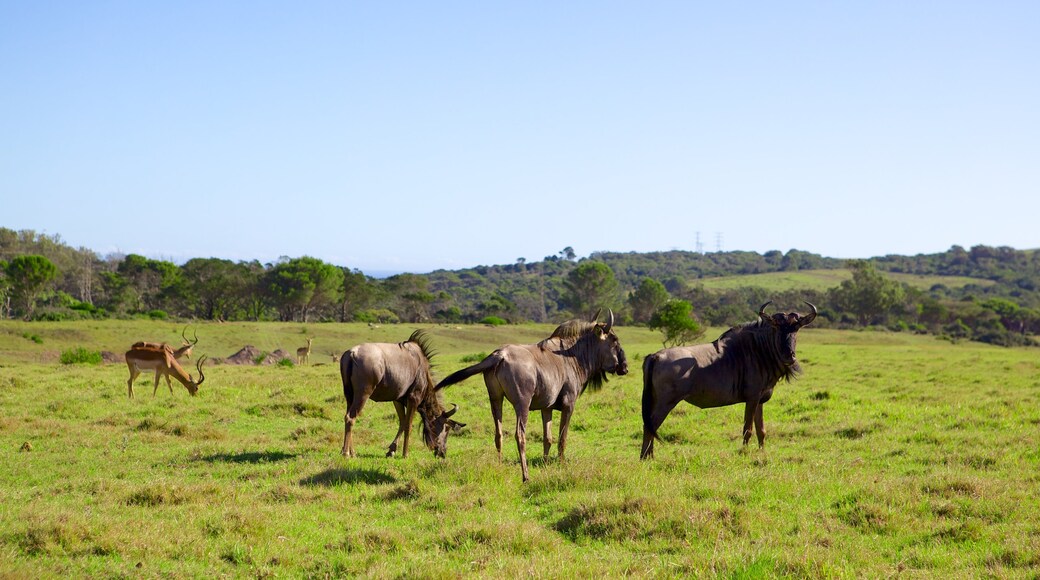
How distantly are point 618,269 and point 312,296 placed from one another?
129650mm

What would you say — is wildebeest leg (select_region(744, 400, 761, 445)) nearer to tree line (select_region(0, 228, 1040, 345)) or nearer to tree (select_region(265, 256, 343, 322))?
tree line (select_region(0, 228, 1040, 345))

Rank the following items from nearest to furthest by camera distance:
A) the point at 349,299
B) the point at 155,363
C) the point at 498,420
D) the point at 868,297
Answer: the point at 498,420, the point at 155,363, the point at 349,299, the point at 868,297

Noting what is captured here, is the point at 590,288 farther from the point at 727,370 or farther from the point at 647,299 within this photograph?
the point at 727,370

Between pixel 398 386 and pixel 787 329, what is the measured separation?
5.71 meters

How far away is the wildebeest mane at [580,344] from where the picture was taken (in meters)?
11.6

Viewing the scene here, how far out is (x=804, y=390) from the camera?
2041cm

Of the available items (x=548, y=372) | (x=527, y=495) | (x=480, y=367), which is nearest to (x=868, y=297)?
(x=548, y=372)

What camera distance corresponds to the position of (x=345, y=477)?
962cm

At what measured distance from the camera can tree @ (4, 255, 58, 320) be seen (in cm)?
6272

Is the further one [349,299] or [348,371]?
[349,299]

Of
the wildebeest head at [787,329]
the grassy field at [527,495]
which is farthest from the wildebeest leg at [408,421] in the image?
the wildebeest head at [787,329]

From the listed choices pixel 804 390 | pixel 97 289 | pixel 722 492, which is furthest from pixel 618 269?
pixel 722 492

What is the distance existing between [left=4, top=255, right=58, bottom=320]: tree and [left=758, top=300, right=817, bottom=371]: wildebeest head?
6361 centimetres

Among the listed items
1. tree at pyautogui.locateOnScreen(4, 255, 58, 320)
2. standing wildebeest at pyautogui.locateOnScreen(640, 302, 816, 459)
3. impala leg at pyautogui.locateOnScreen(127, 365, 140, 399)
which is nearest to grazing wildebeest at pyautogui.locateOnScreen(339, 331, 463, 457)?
standing wildebeest at pyautogui.locateOnScreen(640, 302, 816, 459)
